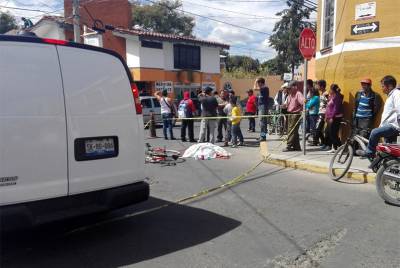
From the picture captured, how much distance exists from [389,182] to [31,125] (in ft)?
16.5

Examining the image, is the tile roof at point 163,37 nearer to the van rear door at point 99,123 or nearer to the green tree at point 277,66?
the green tree at point 277,66

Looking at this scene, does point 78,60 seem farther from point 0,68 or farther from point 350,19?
point 350,19

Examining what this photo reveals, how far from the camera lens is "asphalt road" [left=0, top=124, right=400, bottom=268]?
160 inches

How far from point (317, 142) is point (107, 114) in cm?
839

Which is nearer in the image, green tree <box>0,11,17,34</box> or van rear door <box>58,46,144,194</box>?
van rear door <box>58,46,144,194</box>

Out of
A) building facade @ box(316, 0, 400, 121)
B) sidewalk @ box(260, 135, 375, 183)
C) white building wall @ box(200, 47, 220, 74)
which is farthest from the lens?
white building wall @ box(200, 47, 220, 74)

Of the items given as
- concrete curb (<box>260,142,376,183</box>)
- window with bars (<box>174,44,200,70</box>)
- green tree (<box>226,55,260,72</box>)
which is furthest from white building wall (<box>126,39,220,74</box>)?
green tree (<box>226,55,260,72</box>)

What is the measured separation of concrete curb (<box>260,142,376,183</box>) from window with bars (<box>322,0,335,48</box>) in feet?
13.4

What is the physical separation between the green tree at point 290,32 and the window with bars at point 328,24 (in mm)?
33166

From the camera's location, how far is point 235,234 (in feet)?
15.8

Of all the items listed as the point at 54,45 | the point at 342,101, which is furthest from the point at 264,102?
the point at 54,45

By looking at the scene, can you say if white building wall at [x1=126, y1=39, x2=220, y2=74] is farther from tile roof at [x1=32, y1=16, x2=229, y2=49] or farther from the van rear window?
the van rear window

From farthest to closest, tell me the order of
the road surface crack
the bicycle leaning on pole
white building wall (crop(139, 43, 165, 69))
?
white building wall (crop(139, 43, 165, 69)) < the bicycle leaning on pole < the road surface crack

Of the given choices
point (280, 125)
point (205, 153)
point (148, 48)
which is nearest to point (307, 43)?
point (205, 153)
